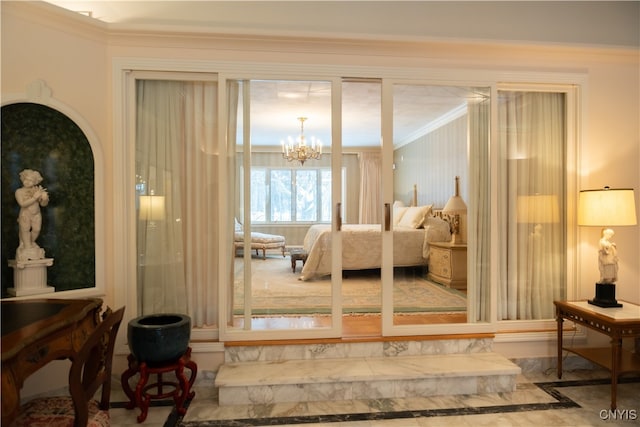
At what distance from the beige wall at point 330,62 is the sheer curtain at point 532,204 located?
0.60 ft

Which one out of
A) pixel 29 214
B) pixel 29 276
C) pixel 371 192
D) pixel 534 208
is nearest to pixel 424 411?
pixel 371 192

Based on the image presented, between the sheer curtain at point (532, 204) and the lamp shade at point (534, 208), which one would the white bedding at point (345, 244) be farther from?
the lamp shade at point (534, 208)

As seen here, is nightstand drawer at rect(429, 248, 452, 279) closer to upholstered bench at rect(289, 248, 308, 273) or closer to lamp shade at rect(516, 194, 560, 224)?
lamp shade at rect(516, 194, 560, 224)

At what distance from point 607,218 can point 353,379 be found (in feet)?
7.06

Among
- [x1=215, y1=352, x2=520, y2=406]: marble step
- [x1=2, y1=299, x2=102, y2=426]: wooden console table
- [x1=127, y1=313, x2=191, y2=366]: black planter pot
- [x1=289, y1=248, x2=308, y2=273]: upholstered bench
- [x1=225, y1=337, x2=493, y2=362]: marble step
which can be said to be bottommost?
[x1=215, y1=352, x2=520, y2=406]: marble step

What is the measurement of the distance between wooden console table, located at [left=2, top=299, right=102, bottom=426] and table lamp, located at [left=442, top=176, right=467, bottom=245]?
8.62 feet

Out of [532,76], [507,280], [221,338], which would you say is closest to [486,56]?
[532,76]

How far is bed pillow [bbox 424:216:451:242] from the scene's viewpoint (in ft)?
10.4

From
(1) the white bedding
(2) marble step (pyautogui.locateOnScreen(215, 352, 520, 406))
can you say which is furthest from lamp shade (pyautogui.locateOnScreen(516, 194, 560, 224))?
(2) marble step (pyautogui.locateOnScreen(215, 352, 520, 406))

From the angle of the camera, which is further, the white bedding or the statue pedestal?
the white bedding

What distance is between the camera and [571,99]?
305 centimetres

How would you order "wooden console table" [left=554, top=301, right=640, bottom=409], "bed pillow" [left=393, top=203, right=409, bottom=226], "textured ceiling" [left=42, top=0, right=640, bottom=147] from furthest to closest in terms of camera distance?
"bed pillow" [left=393, top=203, right=409, bottom=226] → "textured ceiling" [left=42, top=0, right=640, bottom=147] → "wooden console table" [left=554, top=301, right=640, bottom=409]

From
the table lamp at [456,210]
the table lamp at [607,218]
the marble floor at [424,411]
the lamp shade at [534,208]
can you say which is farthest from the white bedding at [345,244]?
the table lamp at [607,218]

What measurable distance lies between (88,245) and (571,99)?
157 inches
